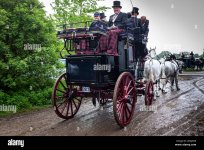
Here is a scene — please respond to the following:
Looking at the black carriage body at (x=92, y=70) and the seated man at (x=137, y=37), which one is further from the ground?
the seated man at (x=137, y=37)

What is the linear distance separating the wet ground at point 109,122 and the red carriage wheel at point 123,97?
0.28m

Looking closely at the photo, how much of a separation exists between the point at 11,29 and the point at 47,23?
1.83m

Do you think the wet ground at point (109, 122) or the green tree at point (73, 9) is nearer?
the wet ground at point (109, 122)

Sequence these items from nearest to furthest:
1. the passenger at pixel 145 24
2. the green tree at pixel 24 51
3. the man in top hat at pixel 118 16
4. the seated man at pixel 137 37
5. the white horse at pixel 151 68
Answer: the man in top hat at pixel 118 16, the seated man at pixel 137 37, the green tree at pixel 24 51, the passenger at pixel 145 24, the white horse at pixel 151 68

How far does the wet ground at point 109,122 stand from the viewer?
683cm

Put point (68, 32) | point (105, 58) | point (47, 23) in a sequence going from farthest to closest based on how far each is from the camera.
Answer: point (47, 23) < point (68, 32) < point (105, 58)

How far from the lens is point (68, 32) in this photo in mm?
7703

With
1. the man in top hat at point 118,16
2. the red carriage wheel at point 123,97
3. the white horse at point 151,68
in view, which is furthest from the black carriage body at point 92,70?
the white horse at point 151,68

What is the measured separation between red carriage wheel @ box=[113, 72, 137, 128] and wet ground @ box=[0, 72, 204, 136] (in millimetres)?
275

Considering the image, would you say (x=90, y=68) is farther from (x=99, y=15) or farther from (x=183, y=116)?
(x=183, y=116)

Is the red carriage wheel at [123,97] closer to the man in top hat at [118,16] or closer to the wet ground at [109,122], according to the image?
the wet ground at [109,122]

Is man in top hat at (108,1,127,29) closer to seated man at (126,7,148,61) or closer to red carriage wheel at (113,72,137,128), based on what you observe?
→ seated man at (126,7,148,61)

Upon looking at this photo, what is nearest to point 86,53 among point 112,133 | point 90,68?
point 90,68
